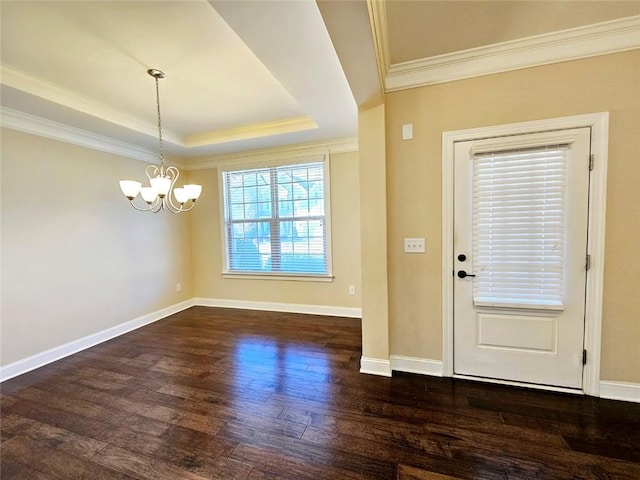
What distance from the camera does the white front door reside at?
6.66ft

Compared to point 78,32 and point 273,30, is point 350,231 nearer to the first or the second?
point 273,30

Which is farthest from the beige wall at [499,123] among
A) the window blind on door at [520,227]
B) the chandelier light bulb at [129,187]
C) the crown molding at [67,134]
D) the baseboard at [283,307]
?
the crown molding at [67,134]

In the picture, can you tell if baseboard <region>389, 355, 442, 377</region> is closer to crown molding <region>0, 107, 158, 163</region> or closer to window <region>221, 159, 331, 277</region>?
window <region>221, 159, 331, 277</region>

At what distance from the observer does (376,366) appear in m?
2.47

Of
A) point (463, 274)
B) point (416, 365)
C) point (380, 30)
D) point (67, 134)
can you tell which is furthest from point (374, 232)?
point (67, 134)

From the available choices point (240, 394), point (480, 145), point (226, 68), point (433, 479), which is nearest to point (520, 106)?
point (480, 145)

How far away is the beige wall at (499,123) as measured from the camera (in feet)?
6.27

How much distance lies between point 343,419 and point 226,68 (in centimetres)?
281

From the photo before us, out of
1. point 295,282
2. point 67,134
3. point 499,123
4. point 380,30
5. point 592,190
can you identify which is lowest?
point 295,282

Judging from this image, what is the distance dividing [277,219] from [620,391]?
153 inches

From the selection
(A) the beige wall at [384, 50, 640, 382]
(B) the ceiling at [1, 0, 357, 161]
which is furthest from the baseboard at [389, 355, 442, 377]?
(B) the ceiling at [1, 0, 357, 161]

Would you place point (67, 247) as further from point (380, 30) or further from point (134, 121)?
point (380, 30)

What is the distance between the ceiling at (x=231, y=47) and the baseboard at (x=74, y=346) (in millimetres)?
2369

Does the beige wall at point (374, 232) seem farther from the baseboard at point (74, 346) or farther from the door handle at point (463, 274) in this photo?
the baseboard at point (74, 346)
